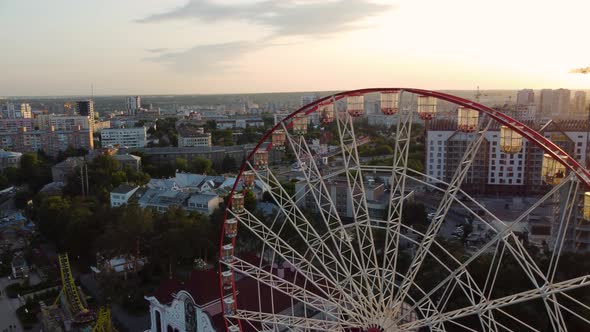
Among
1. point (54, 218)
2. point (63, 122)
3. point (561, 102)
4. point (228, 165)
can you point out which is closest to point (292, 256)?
point (54, 218)

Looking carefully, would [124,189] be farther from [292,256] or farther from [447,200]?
[447,200]

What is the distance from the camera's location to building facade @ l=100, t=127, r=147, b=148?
7394cm

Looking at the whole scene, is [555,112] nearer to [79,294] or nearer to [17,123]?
[79,294]

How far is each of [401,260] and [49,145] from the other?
205 feet

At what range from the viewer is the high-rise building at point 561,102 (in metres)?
72.3

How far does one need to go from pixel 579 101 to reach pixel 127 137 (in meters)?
68.3

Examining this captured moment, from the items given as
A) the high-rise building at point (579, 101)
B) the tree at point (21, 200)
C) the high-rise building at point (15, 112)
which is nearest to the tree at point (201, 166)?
the tree at point (21, 200)

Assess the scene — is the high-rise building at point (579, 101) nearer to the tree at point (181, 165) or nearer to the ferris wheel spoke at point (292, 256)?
the tree at point (181, 165)

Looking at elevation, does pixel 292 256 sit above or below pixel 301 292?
above

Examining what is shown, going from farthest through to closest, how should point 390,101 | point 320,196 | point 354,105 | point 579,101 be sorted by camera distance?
point 579,101
point 320,196
point 354,105
point 390,101

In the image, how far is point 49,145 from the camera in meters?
67.2

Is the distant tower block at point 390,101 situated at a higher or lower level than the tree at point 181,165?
higher

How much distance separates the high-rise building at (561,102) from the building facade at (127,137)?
63.1 m

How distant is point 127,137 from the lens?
74062mm
